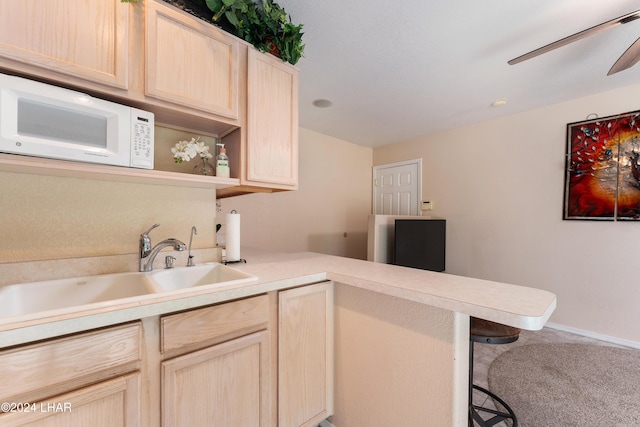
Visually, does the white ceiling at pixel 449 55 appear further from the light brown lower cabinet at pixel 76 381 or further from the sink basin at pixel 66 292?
the light brown lower cabinet at pixel 76 381

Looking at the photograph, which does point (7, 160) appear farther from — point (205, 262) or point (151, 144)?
point (205, 262)

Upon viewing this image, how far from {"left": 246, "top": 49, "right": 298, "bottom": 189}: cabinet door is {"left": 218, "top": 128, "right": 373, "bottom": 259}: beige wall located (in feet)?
5.44

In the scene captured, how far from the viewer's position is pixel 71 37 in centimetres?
101

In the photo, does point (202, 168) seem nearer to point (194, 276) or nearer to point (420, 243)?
point (194, 276)

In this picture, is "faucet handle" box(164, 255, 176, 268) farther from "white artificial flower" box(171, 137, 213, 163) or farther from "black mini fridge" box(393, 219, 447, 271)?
"black mini fridge" box(393, 219, 447, 271)

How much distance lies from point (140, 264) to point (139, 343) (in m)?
0.56

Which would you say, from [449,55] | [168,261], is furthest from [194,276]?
[449,55]

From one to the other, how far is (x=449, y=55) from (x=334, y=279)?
194cm

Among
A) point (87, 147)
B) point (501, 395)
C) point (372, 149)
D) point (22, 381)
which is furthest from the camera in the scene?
point (372, 149)

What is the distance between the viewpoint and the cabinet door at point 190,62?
1.19 meters

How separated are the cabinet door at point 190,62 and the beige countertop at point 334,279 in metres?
0.89

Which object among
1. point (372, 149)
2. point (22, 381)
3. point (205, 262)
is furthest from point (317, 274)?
point (372, 149)

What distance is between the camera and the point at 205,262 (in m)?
1.60

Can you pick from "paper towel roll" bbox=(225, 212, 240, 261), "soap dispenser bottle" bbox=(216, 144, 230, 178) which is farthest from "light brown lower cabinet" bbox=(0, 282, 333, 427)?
"soap dispenser bottle" bbox=(216, 144, 230, 178)
